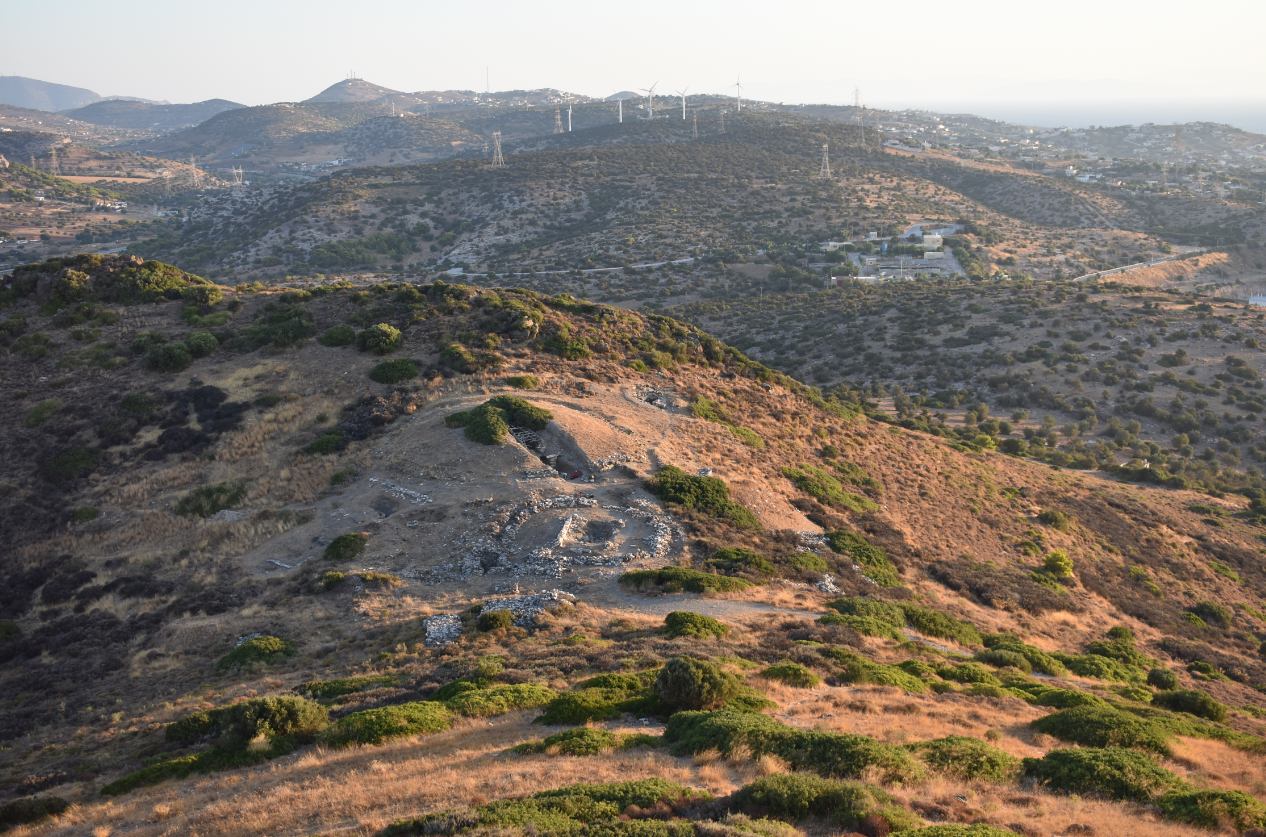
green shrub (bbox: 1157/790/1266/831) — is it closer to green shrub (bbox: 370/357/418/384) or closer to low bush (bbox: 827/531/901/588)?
low bush (bbox: 827/531/901/588)

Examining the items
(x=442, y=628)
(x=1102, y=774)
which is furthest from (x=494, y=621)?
(x=1102, y=774)

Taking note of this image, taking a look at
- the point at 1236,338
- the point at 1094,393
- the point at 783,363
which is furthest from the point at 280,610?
the point at 1236,338

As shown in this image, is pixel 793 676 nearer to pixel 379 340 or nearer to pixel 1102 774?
pixel 1102 774

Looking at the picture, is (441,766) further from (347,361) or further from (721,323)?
(721,323)

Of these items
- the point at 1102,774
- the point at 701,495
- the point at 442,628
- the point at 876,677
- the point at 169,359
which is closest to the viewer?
the point at 1102,774

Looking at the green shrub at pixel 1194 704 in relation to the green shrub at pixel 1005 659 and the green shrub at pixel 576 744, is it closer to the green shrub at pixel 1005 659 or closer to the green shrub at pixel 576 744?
the green shrub at pixel 1005 659

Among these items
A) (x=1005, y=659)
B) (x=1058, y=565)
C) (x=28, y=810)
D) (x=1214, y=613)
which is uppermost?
(x=28, y=810)

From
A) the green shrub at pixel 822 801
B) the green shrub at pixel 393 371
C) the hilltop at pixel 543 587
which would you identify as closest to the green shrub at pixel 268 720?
the hilltop at pixel 543 587
